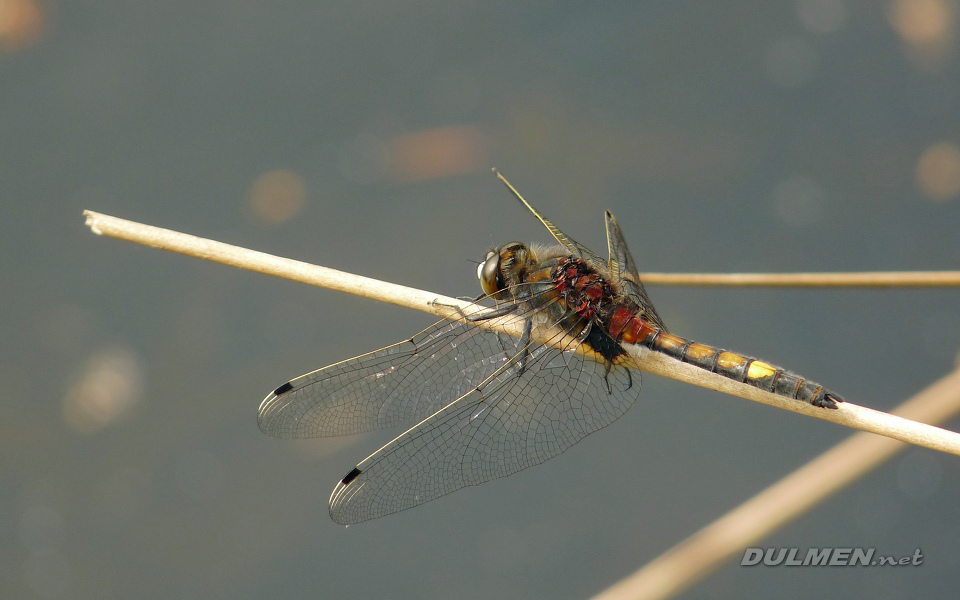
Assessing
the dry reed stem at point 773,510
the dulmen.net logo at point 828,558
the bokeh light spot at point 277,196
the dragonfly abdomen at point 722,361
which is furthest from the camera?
the bokeh light spot at point 277,196

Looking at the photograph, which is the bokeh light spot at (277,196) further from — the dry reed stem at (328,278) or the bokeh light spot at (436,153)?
the dry reed stem at (328,278)

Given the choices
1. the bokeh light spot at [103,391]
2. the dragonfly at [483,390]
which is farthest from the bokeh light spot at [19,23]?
the dragonfly at [483,390]

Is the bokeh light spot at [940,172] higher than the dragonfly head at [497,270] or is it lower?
higher

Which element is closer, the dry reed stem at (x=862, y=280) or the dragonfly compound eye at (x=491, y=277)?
the dry reed stem at (x=862, y=280)

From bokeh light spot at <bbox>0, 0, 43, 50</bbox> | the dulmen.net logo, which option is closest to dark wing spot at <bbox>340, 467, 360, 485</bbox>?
the dulmen.net logo

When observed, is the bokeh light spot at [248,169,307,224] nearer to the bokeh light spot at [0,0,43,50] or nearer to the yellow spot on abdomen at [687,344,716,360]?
the bokeh light spot at [0,0,43,50]

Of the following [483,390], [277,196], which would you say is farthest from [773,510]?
[277,196]

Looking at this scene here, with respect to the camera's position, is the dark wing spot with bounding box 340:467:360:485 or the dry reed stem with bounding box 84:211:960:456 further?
the dark wing spot with bounding box 340:467:360:485

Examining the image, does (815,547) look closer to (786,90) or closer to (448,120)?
(786,90)

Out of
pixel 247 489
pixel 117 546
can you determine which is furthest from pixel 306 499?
pixel 117 546
